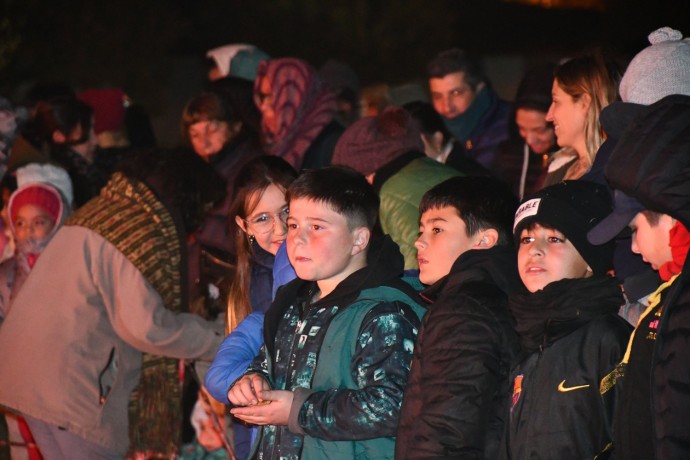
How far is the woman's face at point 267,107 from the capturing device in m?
7.33

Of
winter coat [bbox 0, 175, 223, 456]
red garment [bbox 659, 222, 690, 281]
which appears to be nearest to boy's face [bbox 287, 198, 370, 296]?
red garment [bbox 659, 222, 690, 281]

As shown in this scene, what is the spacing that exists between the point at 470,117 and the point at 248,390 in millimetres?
4293

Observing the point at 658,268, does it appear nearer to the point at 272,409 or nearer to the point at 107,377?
the point at 272,409

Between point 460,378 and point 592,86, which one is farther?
point 592,86

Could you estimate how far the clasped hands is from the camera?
408cm

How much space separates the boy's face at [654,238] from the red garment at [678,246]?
15mm

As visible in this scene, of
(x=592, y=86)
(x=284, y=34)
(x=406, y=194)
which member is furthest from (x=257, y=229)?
(x=284, y=34)

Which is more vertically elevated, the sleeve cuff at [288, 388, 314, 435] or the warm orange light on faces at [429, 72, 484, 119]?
the warm orange light on faces at [429, 72, 484, 119]

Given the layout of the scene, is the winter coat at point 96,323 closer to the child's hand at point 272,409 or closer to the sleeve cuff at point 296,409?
the child's hand at point 272,409

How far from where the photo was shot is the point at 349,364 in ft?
13.5

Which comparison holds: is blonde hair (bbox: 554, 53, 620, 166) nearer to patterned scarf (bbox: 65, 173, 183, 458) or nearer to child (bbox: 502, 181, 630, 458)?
child (bbox: 502, 181, 630, 458)

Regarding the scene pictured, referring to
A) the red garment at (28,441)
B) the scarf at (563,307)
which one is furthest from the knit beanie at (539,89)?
the red garment at (28,441)

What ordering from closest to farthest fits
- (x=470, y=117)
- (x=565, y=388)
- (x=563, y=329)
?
1. (x=565, y=388)
2. (x=563, y=329)
3. (x=470, y=117)

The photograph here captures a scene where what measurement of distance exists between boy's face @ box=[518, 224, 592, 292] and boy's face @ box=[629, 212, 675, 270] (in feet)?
1.30
